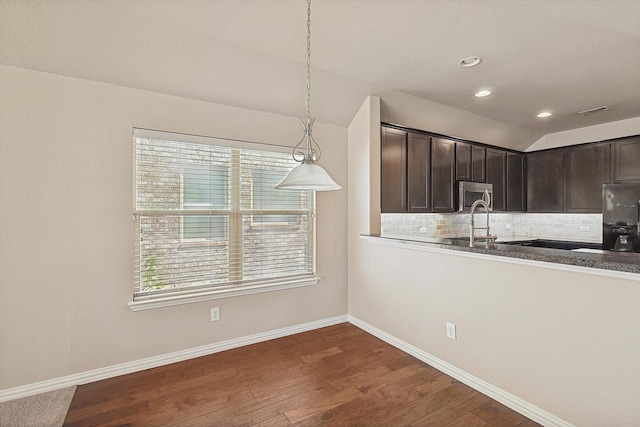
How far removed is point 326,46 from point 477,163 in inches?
126

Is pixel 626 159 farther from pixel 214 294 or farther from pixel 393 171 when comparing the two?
pixel 214 294

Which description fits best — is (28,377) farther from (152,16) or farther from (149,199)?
(152,16)

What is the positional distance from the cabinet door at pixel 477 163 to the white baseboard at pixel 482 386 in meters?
2.81

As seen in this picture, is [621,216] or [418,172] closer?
[418,172]

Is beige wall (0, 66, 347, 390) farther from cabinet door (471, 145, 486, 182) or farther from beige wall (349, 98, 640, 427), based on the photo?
cabinet door (471, 145, 486, 182)

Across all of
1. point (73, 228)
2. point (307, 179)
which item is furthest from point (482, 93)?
point (73, 228)

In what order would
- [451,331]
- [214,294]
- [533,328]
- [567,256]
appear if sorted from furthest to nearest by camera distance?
[214,294]
[451,331]
[533,328]
[567,256]

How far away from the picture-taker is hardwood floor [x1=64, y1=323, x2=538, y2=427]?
2076mm

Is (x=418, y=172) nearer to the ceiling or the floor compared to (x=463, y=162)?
nearer to the floor

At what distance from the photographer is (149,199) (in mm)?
2766

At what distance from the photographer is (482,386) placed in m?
2.35

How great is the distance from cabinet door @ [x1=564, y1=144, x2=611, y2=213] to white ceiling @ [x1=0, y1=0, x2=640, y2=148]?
4.48 ft

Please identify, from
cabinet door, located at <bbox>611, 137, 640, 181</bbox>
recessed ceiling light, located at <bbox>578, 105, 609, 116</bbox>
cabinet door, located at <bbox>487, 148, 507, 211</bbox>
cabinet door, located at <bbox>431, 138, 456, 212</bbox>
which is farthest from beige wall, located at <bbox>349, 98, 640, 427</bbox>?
cabinet door, located at <bbox>611, 137, 640, 181</bbox>

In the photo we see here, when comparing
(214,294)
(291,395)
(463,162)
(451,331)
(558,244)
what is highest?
(463,162)
